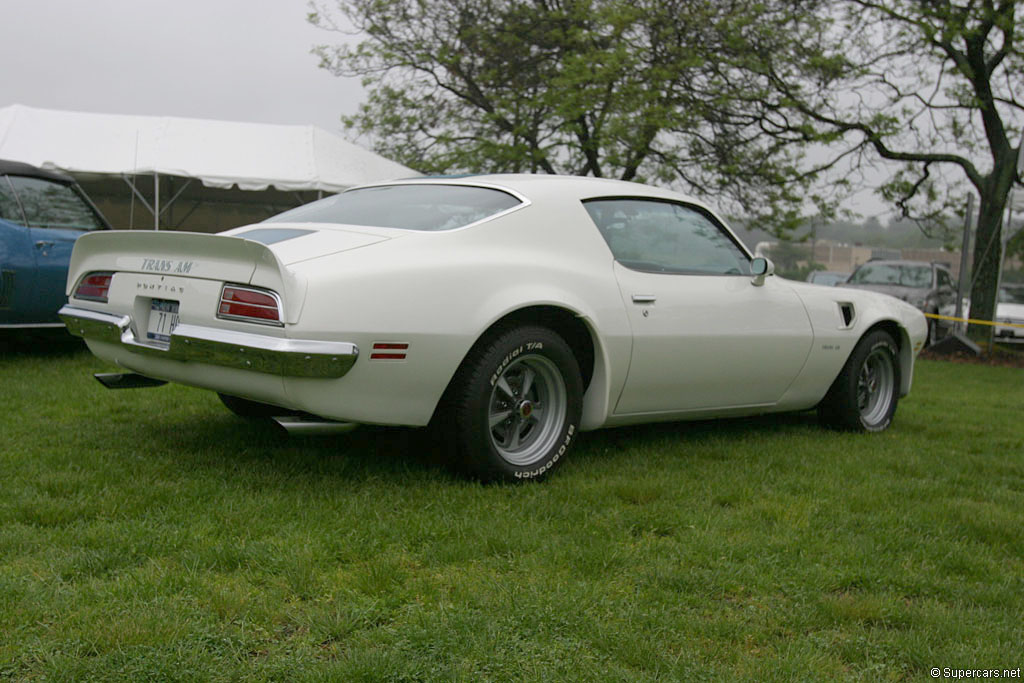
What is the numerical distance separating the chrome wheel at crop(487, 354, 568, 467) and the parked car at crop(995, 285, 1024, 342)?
34.4ft

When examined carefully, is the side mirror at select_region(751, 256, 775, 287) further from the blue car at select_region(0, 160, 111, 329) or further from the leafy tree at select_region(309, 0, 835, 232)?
the leafy tree at select_region(309, 0, 835, 232)

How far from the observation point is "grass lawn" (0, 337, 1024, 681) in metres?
2.33

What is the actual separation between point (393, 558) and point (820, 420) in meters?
3.58

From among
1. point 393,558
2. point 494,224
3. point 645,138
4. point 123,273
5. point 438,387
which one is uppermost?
point 645,138

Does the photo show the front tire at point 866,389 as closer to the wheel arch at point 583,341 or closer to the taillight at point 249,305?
the wheel arch at point 583,341

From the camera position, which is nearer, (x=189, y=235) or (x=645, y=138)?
(x=189, y=235)

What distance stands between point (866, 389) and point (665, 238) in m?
1.91

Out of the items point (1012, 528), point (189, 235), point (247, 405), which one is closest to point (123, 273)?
point (189, 235)

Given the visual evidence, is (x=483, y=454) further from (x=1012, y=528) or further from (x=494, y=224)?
(x=1012, y=528)

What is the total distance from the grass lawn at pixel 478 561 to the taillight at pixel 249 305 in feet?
2.11

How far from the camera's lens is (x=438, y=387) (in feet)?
11.8

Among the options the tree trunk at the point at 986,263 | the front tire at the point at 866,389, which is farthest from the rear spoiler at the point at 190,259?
the tree trunk at the point at 986,263

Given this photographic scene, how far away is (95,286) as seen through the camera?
13.4ft

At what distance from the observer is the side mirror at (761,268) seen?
16.0ft
